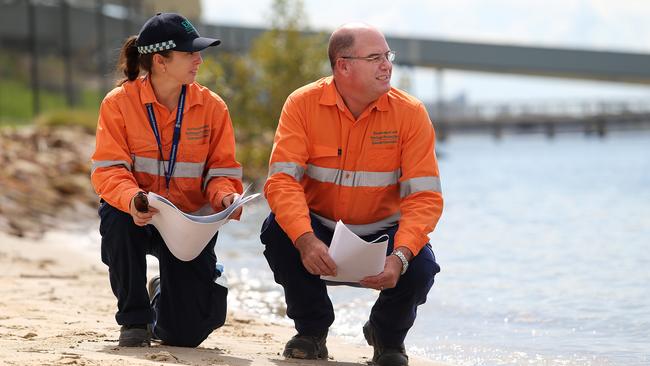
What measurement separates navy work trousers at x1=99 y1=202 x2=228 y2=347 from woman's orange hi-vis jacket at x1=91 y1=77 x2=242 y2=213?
160 millimetres

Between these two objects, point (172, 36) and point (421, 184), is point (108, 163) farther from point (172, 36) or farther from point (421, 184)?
point (421, 184)

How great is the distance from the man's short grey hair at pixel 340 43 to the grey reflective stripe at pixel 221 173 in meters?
0.59

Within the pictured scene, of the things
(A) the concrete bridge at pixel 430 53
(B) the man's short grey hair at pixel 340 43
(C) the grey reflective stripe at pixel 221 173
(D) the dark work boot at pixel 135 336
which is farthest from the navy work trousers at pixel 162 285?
(A) the concrete bridge at pixel 430 53

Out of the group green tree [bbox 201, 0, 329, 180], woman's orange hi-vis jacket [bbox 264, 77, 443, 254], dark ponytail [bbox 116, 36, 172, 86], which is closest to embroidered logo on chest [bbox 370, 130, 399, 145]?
woman's orange hi-vis jacket [bbox 264, 77, 443, 254]

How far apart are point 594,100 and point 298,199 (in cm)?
7033

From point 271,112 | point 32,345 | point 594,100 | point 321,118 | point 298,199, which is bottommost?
point 594,100

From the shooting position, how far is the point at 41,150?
49.5ft

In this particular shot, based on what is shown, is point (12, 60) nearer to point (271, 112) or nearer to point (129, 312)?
point (271, 112)

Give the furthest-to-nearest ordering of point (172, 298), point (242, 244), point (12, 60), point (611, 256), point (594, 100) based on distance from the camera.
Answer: point (594, 100), point (12, 60), point (242, 244), point (611, 256), point (172, 298)

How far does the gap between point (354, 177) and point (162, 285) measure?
3.10 ft

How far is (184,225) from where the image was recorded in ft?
14.2

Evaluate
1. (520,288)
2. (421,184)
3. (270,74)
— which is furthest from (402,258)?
(270,74)

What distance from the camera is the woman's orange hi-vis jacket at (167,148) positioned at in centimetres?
448

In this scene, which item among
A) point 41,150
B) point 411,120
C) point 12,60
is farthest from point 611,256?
point 12,60
